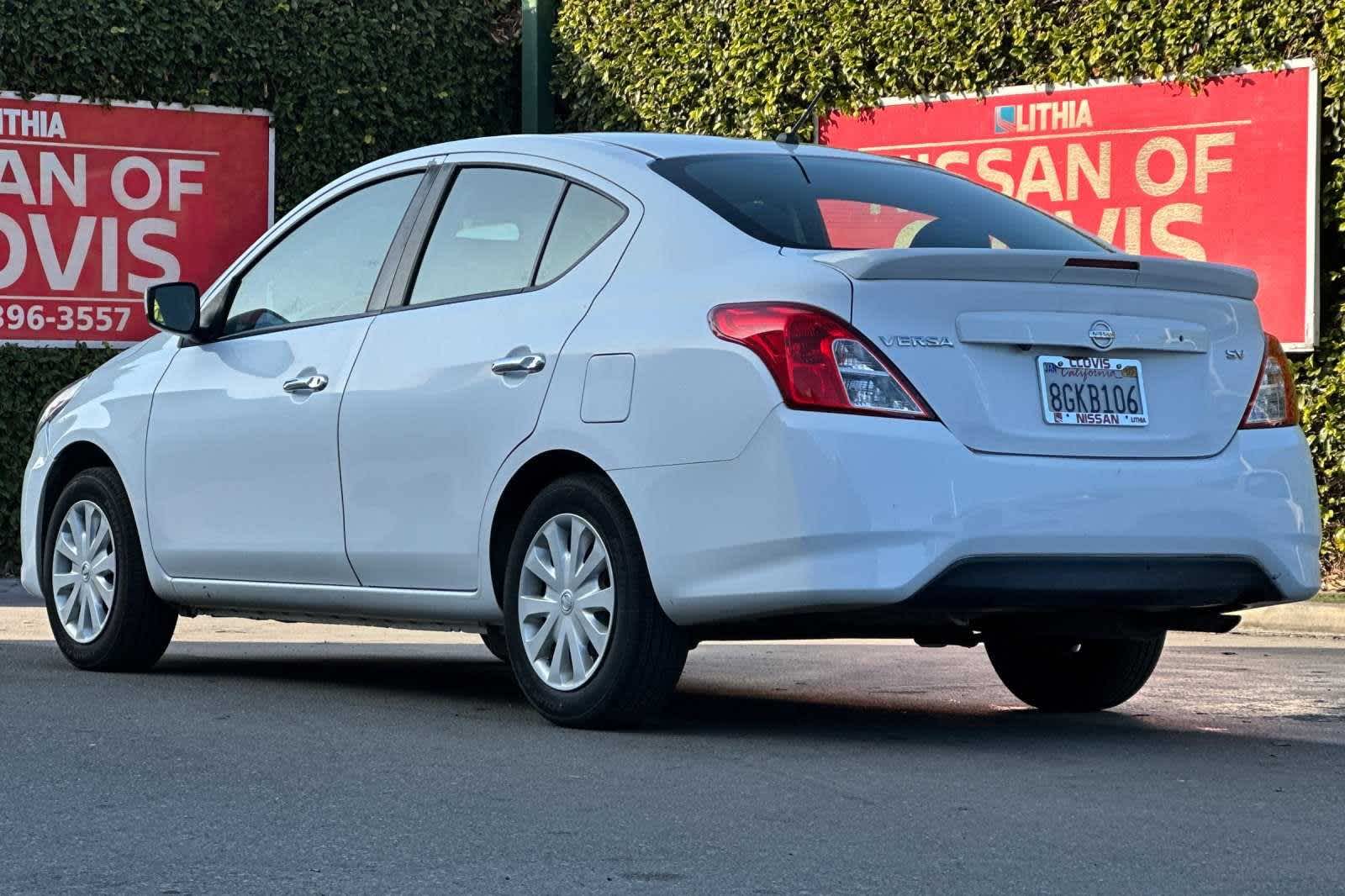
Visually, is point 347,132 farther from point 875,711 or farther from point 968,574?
point 968,574

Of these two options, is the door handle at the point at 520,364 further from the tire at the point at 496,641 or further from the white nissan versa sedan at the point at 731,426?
the tire at the point at 496,641

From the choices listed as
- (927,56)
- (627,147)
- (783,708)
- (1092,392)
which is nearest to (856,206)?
(627,147)

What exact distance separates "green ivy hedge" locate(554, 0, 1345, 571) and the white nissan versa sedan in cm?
561

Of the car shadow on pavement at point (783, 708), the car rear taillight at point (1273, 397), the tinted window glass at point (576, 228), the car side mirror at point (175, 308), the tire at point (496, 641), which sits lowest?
the car shadow on pavement at point (783, 708)

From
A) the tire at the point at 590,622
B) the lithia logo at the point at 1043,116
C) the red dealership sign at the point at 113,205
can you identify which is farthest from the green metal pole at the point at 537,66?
the tire at the point at 590,622

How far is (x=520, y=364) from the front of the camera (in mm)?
6570

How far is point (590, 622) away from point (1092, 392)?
4.90 feet

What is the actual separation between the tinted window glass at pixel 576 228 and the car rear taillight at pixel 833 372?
0.98 m

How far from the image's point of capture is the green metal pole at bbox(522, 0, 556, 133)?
626 inches

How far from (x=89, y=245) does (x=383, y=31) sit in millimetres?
2400

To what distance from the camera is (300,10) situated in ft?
49.3

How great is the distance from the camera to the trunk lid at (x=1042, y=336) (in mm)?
5918

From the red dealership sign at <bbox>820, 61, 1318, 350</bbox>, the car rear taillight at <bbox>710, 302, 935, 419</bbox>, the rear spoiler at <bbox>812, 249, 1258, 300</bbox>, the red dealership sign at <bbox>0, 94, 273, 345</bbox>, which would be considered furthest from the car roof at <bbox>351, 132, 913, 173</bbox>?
the red dealership sign at <bbox>0, 94, 273, 345</bbox>

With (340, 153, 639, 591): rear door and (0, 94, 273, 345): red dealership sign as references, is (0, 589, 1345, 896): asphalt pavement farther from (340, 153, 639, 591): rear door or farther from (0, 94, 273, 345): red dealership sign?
(0, 94, 273, 345): red dealership sign
